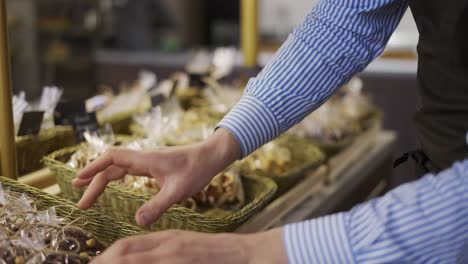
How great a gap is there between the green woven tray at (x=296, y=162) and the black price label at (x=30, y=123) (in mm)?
604

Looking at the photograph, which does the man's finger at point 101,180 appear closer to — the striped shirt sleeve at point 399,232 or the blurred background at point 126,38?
the striped shirt sleeve at point 399,232

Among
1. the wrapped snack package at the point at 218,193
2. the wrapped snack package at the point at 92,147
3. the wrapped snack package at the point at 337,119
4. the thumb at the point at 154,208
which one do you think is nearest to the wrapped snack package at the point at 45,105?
the wrapped snack package at the point at 92,147

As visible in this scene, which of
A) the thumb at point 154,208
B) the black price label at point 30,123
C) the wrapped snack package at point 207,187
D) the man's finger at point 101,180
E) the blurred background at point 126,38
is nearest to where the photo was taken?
the thumb at point 154,208

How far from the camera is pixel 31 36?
17.6 ft

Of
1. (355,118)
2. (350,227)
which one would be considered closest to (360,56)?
(350,227)

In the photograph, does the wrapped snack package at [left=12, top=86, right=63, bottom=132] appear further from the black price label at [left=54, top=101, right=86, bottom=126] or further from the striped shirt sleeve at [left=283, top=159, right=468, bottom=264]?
the striped shirt sleeve at [left=283, top=159, right=468, bottom=264]

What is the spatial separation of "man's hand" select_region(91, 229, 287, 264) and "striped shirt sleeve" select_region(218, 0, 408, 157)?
39 cm

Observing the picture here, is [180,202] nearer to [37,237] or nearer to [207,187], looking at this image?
[207,187]

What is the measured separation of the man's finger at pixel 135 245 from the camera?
771mm

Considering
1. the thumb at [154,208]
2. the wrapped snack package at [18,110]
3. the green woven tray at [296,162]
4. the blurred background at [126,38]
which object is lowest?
the blurred background at [126,38]

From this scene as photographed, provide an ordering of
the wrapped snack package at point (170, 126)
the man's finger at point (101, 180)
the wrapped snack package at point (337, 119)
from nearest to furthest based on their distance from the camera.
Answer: the man's finger at point (101, 180) → the wrapped snack package at point (170, 126) → the wrapped snack package at point (337, 119)

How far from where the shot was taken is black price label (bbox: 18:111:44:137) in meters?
1.59

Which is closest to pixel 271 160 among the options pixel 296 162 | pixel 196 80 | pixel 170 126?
pixel 296 162

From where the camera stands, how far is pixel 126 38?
5.99m
